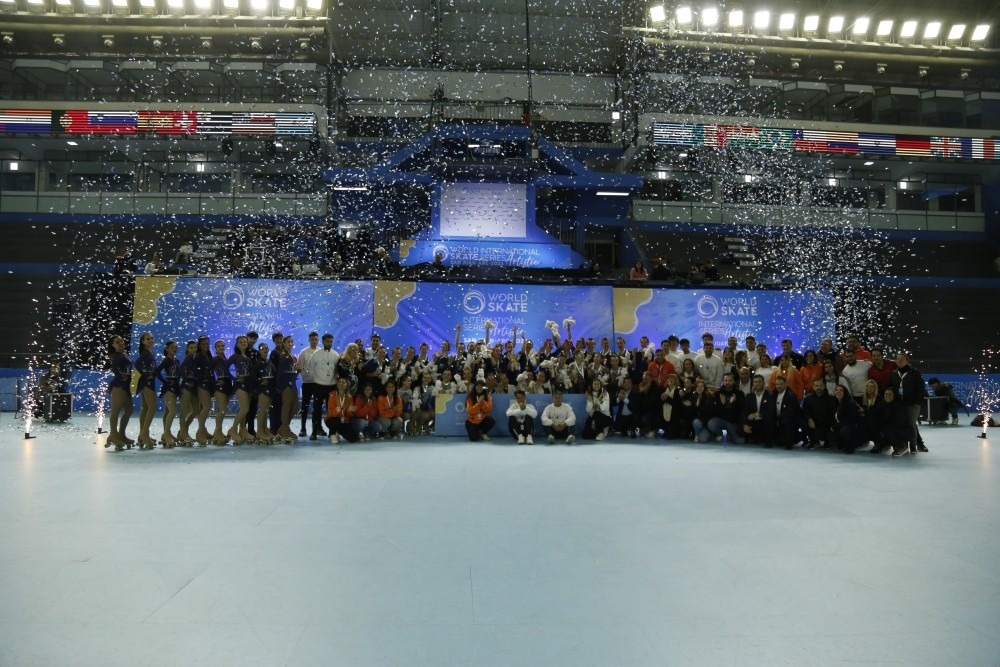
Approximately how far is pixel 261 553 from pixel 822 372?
32.3 feet

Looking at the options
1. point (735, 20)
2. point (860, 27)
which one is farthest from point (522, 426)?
point (860, 27)

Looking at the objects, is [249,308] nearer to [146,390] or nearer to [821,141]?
[146,390]

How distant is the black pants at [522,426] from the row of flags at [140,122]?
20676 mm

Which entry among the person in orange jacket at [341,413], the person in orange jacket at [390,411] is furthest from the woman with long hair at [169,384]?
the person in orange jacket at [390,411]

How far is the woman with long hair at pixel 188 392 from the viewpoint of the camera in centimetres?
1033

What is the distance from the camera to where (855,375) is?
1096cm

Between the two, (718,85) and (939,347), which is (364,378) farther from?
(718,85)

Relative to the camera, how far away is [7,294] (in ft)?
76.3

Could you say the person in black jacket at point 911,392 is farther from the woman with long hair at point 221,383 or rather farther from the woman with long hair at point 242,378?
the woman with long hair at point 221,383

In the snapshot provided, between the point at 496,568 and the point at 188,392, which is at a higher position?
the point at 188,392

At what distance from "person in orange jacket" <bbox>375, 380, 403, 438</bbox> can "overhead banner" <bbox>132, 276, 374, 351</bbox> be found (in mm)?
5158

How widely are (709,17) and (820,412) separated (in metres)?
24.6

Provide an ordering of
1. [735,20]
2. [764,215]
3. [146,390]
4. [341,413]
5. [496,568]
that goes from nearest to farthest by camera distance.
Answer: [496,568] < [146,390] < [341,413] < [764,215] < [735,20]

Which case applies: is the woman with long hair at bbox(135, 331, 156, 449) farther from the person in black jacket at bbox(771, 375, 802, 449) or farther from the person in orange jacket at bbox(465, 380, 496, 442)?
the person in black jacket at bbox(771, 375, 802, 449)
